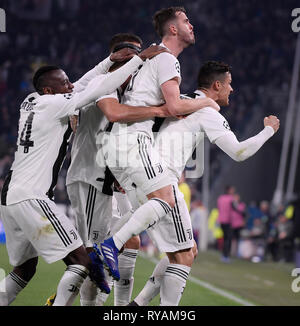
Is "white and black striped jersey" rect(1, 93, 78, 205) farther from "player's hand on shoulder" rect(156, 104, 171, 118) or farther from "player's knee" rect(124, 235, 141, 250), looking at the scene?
"player's knee" rect(124, 235, 141, 250)

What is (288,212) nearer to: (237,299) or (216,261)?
(216,261)

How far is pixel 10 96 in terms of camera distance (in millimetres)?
19500

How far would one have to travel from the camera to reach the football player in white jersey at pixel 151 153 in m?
5.66

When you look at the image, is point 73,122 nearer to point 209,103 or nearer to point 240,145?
point 209,103

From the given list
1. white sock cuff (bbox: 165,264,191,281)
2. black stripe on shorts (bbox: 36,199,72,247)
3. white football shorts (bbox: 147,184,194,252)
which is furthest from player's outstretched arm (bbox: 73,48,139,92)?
white sock cuff (bbox: 165,264,191,281)

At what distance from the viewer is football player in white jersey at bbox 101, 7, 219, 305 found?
566cm

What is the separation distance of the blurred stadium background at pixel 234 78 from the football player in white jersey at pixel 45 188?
7550mm

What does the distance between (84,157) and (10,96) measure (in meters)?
13.6

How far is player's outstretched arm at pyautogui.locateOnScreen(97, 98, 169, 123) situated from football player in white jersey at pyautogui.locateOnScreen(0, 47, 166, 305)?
0.16 m

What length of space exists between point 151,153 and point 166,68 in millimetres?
735

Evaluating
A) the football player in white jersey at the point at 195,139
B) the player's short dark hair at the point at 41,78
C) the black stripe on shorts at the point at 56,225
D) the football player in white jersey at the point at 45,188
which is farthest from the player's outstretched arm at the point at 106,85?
the black stripe on shorts at the point at 56,225

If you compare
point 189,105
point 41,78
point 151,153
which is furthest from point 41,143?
point 189,105

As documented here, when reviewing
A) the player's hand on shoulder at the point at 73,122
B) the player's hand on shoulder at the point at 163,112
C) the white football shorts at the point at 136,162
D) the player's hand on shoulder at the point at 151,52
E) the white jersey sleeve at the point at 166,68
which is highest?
the player's hand on shoulder at the point at 151,52

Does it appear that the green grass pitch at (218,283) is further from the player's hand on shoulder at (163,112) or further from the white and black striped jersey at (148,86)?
the player's hand on shoulder at (163,112)
